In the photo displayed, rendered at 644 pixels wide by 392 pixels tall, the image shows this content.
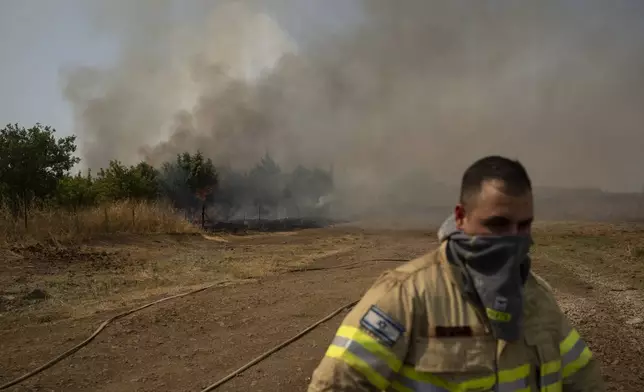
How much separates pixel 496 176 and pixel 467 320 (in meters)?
0.45

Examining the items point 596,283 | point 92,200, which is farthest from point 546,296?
point 92,200

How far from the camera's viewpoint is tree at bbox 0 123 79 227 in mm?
15555

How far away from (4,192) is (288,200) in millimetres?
20432

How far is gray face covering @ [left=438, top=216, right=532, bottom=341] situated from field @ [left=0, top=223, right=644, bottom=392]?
350cm

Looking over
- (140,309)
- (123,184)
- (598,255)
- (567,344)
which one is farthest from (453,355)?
(123,184)

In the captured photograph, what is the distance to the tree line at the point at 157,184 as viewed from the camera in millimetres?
15805

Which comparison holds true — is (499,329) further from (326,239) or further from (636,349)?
(326,239)

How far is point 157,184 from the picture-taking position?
25359 millimetres

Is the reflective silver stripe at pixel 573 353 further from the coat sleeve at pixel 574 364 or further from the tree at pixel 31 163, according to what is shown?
the tree at pixel 31 163

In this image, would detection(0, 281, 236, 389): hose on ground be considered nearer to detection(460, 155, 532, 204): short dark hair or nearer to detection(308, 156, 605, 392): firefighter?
detection(308, 156, 605, 392): firefighter

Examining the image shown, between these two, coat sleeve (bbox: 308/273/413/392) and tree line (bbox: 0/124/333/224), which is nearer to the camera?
coat sleeve (bbox: 308/273/413/392)

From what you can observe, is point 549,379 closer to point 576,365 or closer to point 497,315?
point 576,365

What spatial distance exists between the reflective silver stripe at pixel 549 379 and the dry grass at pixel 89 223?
1266 centimetres

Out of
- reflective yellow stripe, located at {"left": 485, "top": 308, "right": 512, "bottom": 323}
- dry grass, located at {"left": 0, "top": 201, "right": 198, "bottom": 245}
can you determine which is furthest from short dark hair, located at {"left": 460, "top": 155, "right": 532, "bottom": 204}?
dry grass, located at {"left": 0, "top": 201, "right": 198, "bottom": 245}
